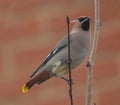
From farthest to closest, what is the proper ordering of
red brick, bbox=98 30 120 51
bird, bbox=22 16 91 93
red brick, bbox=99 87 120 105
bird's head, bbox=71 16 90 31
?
red brick, bbox=98 30 120 51, red brick, bbox=99 87 120 105, bird's head, bbox=71 16 90 31, bird, bbox=22 16 91 93

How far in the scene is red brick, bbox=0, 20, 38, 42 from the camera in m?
3.59

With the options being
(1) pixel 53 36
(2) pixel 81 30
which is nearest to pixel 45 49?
(1) pixel 53 36

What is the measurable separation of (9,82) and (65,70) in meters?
0.97

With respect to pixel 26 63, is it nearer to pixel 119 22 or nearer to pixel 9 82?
pixel 9 82

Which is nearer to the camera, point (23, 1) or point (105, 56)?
point (105, 56)

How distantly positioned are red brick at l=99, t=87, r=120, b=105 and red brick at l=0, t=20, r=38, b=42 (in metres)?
0.59

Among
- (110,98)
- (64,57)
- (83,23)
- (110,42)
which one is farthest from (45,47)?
(64,57)

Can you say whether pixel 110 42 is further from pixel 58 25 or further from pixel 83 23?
pixel 83 23

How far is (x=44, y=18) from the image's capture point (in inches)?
142

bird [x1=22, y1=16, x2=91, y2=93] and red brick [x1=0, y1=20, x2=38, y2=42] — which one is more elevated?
bird [x1=22, y1=16, x2=91, y2=93]

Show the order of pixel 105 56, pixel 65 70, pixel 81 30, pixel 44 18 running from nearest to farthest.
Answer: pixel 65 70 → pixel 81 30 → pixel 105 56 → pixel 44 18

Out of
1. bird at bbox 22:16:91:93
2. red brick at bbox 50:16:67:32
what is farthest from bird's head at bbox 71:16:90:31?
red brick at bbox 50:16:67:32

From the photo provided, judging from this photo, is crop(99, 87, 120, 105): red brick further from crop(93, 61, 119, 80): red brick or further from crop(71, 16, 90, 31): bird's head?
crop(71, 16, 90, 31): bird's head

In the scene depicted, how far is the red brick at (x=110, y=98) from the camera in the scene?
10.6ft
